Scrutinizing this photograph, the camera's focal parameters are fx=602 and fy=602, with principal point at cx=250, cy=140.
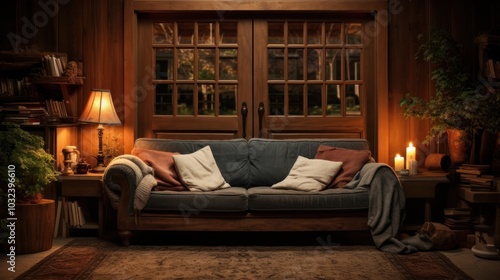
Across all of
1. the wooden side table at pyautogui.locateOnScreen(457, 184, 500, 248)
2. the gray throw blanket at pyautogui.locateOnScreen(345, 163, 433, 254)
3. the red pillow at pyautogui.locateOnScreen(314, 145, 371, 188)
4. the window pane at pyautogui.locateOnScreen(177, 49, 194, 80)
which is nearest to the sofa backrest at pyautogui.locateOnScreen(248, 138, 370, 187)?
the red pillow at pyautogui.locateOnScreen(314, 145, 371, 188)

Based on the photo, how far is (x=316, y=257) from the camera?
13.8ft

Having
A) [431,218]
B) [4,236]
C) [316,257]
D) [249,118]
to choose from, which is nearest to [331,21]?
[249,118]

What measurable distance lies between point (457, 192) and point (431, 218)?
52 centimetres

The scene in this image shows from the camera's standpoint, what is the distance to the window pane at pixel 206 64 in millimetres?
5594

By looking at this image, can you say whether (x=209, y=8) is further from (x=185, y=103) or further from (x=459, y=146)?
(x=459, y=146)

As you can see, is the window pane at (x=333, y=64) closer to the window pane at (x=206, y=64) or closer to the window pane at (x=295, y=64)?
the window pane at (x=295, y=64)

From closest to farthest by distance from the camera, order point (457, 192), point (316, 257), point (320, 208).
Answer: point (316, 257) < point (320, 208) < point (457, 192)

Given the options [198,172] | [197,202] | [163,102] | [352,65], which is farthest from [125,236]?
[352,65]

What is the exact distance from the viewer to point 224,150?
517 cm

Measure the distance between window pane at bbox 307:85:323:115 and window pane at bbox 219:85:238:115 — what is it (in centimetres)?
68

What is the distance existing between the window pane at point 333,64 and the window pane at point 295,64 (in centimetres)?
23

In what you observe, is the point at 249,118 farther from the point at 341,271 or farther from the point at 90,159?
the point at 341,271

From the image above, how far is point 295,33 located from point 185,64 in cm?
106

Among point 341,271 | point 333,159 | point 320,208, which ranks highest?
point 333,159
